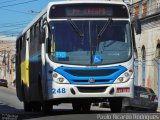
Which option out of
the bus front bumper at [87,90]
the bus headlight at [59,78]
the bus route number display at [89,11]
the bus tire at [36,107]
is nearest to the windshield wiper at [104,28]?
the bus route number display at [89,11]

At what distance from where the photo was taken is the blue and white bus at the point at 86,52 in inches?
722

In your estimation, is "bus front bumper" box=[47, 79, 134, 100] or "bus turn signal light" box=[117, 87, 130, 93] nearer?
"bus front bumper" box=[47, 79, 134, 100]

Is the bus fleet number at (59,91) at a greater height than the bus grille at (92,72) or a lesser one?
lesser

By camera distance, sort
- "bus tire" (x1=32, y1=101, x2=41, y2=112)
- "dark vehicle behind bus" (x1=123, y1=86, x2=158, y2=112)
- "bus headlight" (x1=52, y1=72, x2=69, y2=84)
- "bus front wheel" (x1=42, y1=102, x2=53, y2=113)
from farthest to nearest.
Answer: "dark vehicle behind bus" (x1=123, y1=86, x2=158, y2=112) → "bus tire" (x1=32, y1=101, x2=41, y2=112) → "bus front wheel" (x1=42, y1=102, x2=53, y2=113) → "bus headlight" (x1=52, y1=72, x2=69, y2=84)

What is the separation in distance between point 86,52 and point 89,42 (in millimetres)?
339

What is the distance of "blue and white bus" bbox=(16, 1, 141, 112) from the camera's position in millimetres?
18344

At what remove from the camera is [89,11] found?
1905 centimetres

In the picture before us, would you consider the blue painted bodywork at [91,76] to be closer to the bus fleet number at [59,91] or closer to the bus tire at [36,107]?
the bus fleet number at [59,91]

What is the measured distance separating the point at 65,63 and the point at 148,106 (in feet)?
48.5

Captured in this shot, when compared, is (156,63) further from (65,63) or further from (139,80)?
(65,63)

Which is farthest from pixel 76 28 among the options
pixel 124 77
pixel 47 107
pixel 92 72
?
pixel 47 107

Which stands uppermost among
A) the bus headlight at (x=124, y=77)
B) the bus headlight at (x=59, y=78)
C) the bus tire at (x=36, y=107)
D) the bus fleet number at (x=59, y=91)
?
the bus headlight at (x=59, y=78)

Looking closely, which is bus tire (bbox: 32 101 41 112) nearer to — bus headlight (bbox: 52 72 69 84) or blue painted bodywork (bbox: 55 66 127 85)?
bus headlight (bbox: 52 72 69 84)

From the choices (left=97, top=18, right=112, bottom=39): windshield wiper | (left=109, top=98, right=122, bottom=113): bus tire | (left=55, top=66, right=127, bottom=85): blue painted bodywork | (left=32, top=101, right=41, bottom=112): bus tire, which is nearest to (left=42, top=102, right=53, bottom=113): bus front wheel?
(left=55, top=66, right=127, bottom=85): blue painted bodywork
